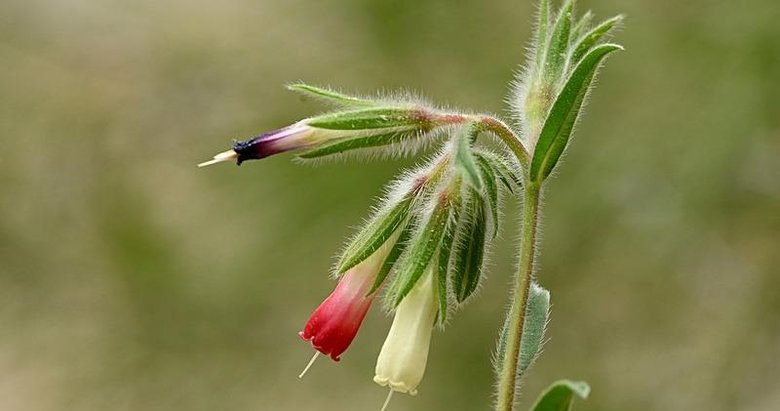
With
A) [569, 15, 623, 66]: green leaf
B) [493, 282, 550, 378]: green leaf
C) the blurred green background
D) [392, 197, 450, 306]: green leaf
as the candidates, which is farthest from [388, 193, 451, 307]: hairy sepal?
the blurred green background

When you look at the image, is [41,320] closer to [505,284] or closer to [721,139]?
[505,284]

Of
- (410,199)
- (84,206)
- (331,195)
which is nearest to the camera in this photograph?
(410,199)

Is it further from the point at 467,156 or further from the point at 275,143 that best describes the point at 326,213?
the point at 467,156

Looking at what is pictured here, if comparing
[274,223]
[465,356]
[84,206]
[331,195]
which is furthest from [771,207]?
[84,206]

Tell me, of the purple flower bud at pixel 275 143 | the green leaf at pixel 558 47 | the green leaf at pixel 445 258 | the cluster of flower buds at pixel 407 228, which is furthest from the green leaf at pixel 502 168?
the purple flower bud at pixel 275 143

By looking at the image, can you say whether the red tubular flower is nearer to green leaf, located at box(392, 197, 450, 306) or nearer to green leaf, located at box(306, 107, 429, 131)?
green leaf, located at box(392, 197, 450, 306)

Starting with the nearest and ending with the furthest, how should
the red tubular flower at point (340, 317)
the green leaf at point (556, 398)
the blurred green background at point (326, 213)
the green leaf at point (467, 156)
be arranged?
the green leaf at point (467, 156) → the green leaf at point (556, 398) → the red tubular flower at point (340, 317) → the blurred green background at point (326, 213)

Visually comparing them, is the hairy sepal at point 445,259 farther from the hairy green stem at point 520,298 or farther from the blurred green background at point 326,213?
the blurred green background at point 326,213
